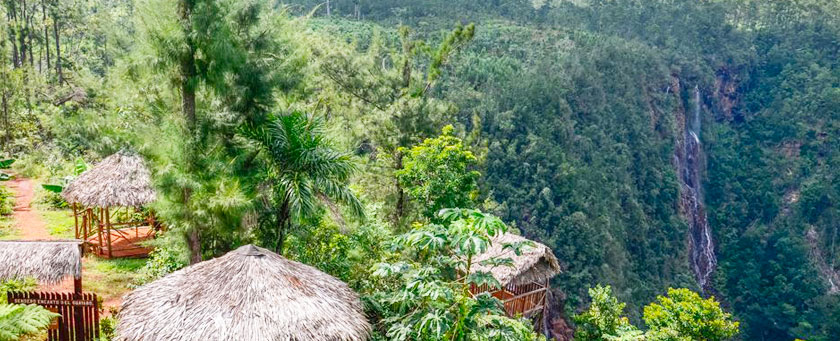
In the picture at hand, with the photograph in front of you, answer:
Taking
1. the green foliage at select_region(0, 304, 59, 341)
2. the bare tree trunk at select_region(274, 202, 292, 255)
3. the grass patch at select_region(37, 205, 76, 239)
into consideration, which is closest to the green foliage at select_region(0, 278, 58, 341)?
the green foliage at select_region(0, 304, 59, 341)

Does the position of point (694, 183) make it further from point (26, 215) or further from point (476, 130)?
point (26, 215)

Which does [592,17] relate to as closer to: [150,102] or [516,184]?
[516,184]

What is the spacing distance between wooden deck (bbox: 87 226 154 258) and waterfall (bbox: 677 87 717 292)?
3686cm

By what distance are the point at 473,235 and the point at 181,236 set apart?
427 cm

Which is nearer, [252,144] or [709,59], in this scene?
[252,144]

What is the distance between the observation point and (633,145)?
3981cm

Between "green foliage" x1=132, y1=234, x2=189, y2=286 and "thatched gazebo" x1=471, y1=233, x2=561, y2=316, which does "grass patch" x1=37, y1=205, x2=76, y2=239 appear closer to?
"green foliage" x1=132, y1=234, x2=189, y2=286

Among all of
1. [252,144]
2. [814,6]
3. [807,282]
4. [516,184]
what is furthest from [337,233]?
[814,6]

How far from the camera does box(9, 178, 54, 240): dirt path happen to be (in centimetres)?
1209

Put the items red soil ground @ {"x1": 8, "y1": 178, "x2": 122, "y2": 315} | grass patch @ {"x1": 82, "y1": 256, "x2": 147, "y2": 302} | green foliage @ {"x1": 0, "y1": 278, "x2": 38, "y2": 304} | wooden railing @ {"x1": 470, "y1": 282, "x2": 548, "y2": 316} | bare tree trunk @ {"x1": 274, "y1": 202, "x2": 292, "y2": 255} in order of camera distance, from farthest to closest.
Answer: wooden railing @ {"x1": 470, "y1": 282, "x2": 548, "y2": 316} < red soil ground @ {"x1": 8, "y1": 178, "x2": 122, "y2": 315} < grass patch @ {"x1": 82, "y1": 256, "x2": 147, "y2": 302} < bare tree trunk @ {"x1": 274, "y1": 202, "x2": 292, "y2": 255} < green foliage @ {"x1": 0, "y1": 278, "x2": 38, "y2": 304}

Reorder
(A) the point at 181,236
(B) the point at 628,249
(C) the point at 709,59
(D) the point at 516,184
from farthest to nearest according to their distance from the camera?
1. (C) the point at 709,59
2. (B) the point at 628,249
3. (D) the point at 516,184
4. (A) the point at 181,236

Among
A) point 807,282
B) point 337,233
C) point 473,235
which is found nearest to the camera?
point 473,235

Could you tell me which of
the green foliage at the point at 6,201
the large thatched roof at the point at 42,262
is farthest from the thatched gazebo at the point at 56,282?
the green foliage at the point at 6,201

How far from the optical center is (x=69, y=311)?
6949 mm
